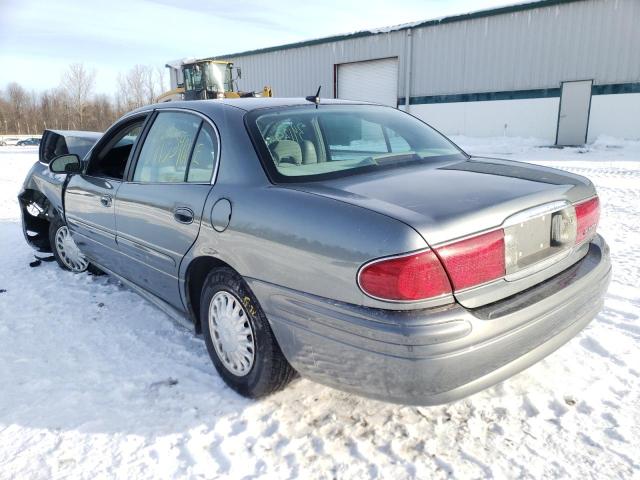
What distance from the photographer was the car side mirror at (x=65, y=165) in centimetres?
388

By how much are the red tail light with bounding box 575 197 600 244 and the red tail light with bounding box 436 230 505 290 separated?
2.33 ft

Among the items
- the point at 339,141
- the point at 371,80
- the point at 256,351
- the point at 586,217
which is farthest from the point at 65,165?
the point at 371,80

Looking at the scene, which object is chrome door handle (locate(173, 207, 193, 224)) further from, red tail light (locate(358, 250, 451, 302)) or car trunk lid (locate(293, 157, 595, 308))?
red tail light (locate(358, 250, 451, 302))

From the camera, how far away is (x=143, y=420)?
7.94 feet

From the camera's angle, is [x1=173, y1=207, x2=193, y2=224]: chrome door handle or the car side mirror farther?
the car side mirror

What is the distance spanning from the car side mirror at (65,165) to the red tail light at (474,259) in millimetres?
3280

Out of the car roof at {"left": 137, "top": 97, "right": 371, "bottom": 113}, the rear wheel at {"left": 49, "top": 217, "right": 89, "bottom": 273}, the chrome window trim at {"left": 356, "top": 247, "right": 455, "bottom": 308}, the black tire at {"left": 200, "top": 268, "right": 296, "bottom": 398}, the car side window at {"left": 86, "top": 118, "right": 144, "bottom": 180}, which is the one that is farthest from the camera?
the rear wheel at {"left": 49, "top": 217, "right": 89, "bottom": 273}

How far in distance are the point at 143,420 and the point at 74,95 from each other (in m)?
69.6

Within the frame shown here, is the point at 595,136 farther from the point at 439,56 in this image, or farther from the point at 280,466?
the point at 280,466

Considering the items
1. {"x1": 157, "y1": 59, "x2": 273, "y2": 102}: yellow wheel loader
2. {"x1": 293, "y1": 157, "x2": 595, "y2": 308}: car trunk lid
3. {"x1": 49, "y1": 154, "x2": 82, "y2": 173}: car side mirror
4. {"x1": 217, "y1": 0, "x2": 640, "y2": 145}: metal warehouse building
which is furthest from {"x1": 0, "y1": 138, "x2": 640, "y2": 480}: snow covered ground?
{"x1": 157, "y1": 59, "x2": 273, "y2": 102}: yellow wheel loader

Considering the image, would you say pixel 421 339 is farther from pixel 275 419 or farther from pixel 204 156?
pixel 204 156

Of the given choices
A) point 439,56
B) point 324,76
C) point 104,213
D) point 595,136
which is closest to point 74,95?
point 324,76

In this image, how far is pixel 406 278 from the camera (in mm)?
1776

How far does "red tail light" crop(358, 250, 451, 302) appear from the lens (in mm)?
1772
